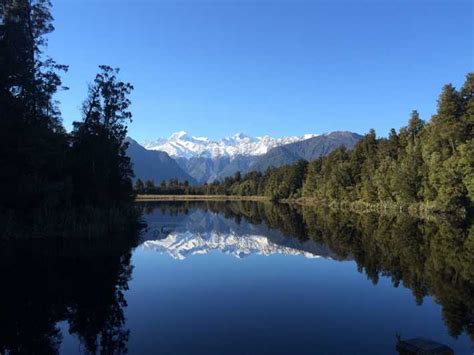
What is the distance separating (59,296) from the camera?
1942 centimetres

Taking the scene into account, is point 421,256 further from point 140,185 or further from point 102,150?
point 140,185

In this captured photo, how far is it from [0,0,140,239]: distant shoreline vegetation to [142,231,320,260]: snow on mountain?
5.90 m

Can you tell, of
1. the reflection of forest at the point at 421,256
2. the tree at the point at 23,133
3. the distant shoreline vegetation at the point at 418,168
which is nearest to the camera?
the reflection of forest at the point at 421,256

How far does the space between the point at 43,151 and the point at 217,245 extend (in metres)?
17.9

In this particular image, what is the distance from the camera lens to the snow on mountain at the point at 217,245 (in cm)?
3609

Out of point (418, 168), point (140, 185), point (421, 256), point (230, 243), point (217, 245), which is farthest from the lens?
point (140, 185)

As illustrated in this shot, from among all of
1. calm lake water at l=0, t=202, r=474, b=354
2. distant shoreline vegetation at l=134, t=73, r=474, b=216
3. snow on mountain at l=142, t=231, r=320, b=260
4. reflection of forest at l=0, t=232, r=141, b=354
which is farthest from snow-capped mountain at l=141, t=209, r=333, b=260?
distant shoreline vegetation at l=134, t=73, r=474, b=216

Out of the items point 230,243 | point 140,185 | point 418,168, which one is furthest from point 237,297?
point 140,185

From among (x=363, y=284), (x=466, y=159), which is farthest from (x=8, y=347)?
(x=466, y=159)

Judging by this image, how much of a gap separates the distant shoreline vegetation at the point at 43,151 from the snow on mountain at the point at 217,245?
19.4ft

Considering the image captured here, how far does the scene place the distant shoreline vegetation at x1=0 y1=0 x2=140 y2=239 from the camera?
114ft

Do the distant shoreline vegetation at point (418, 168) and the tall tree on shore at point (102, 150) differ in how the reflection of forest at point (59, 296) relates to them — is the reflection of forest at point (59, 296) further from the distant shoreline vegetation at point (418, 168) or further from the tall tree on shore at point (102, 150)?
the distant shoreline vegetation at point (418, 168)

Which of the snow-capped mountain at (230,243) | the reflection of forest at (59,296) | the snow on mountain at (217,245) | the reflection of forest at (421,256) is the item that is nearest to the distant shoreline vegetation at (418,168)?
the reflection of forest at (421,256)

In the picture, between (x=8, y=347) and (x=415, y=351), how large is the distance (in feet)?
40.3
